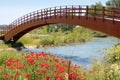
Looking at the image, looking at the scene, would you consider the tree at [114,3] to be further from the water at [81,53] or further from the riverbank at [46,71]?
the riverbank at [46,71]

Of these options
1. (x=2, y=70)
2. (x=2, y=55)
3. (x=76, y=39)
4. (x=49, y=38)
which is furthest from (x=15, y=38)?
(x=2, y=70)

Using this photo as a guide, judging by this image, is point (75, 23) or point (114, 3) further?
point (114, 3)

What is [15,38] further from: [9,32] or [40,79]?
[40,79]

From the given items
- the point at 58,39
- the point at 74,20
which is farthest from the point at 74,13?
the point at 58,39

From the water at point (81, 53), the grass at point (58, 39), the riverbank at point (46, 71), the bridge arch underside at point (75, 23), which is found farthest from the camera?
the grass at point (58, 39)

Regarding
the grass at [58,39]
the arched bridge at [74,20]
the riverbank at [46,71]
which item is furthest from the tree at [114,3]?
the riverbank at [46,71]

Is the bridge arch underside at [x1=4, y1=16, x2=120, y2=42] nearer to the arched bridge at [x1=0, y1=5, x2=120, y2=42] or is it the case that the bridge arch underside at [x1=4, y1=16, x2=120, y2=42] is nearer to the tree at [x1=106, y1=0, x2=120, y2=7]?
the arched bridge at [x1=0, y1=5, x2=120, y2=42]

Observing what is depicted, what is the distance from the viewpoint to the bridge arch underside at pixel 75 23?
85.2ft

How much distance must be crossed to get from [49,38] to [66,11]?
16114 mm

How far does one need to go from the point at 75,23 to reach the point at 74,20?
0.99 feet

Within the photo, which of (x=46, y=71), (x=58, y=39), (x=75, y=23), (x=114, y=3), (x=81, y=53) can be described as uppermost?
(x=46, y=71)

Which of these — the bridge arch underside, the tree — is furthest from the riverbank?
the tree

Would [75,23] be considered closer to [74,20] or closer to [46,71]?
[74,20]

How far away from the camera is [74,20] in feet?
107
